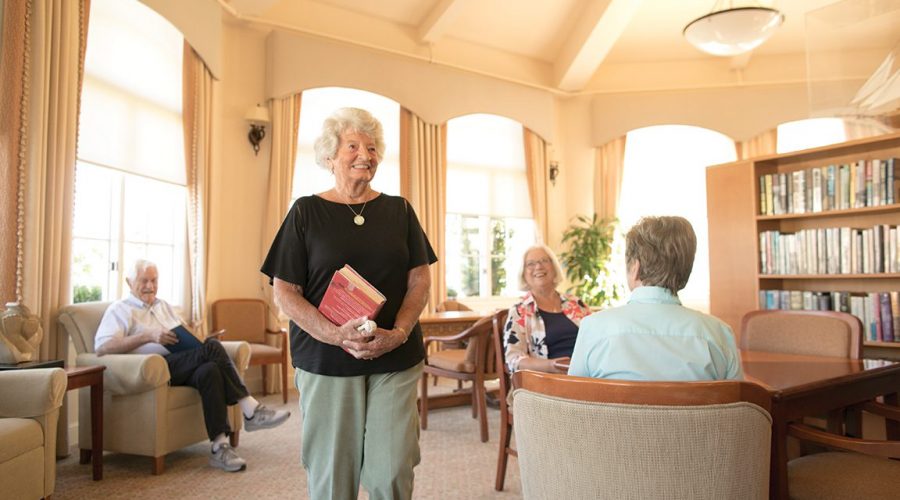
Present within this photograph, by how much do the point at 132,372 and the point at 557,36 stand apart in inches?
251

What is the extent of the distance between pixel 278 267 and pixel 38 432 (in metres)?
1.66

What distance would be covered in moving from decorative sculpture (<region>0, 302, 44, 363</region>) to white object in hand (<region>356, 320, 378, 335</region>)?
2.23 meters

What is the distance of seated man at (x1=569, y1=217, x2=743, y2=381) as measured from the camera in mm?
1368

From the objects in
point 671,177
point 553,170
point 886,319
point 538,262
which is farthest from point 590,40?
point 538,262

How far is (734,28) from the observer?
4984 millimetres

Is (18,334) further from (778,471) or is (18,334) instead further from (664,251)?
(778,471)

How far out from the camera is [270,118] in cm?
576

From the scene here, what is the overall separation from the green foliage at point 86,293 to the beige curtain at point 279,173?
4.77 feet

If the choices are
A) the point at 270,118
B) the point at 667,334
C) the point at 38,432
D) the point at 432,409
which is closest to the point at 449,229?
the point at 270,118

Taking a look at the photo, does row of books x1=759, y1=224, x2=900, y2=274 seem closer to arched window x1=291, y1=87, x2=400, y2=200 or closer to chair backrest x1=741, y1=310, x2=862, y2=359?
chair backrest x1=741, y1=310, x2=862, y2=359

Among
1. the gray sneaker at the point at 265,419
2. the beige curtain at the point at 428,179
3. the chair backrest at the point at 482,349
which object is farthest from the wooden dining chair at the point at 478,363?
the beige curtain at the point at 428,179

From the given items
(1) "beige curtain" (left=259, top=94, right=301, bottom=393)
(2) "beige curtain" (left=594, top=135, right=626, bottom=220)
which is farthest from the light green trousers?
(2) "beige curtain" (left=594, top=135, right=626, bottom=220)

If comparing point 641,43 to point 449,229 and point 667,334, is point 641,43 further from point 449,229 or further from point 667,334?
point 667,334

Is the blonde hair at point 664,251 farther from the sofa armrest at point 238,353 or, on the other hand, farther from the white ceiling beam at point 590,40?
the white ceiling beam at point 590,40
